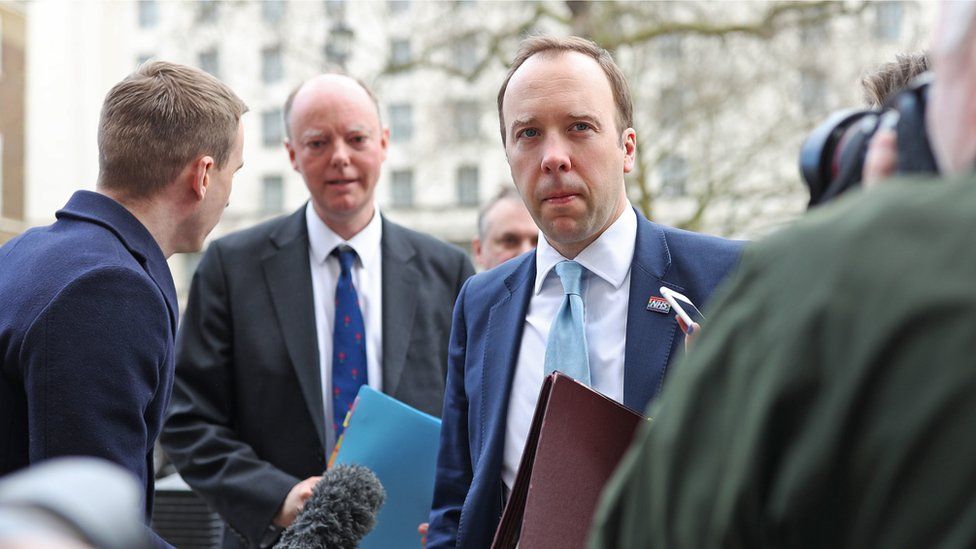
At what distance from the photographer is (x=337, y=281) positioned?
4.43 m

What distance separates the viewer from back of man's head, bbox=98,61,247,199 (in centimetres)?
303

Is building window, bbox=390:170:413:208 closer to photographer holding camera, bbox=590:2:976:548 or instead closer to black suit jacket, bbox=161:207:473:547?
black suit jacket, bbox=161:207:473:547

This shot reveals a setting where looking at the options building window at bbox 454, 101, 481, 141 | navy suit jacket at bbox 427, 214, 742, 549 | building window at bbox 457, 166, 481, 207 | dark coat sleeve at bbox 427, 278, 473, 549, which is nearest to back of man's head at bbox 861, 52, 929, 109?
navy suit jacket at bbox 427, 214, 742, 549

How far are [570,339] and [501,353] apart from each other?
0.23 m

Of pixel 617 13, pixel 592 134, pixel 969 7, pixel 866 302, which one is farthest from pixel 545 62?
pixel 617 13

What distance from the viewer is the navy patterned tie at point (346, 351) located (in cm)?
420

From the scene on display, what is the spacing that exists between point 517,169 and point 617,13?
41.0 feet

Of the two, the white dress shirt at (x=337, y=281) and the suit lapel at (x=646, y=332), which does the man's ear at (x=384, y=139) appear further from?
the suit lapel at (x=646, y=332)

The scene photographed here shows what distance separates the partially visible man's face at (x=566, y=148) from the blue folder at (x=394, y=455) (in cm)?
93

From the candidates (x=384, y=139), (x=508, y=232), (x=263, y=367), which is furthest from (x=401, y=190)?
(x=263, y=367)

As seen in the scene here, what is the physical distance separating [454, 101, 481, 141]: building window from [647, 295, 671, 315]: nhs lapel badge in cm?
1533

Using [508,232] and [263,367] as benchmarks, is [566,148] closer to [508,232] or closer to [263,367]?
[263,367]

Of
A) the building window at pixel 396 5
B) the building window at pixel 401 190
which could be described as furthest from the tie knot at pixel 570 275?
the building window at pixel 401 190

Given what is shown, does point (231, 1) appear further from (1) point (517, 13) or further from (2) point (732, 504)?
(2) point (732, 504)
